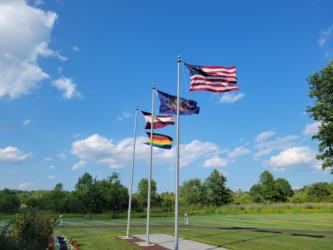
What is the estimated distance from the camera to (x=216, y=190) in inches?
3260

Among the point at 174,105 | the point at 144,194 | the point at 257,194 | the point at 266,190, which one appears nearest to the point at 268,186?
the point at 266,190

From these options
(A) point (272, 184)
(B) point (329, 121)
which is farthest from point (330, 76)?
(A) point (272, 184)

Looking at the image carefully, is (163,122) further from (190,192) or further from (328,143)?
(190,192)

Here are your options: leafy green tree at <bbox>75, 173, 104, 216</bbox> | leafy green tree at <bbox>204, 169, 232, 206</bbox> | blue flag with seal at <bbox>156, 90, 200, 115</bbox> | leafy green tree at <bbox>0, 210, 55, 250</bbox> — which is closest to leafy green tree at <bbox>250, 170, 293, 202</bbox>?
leafy green tree at <bbox>204, 169, 232, 206</bbox>

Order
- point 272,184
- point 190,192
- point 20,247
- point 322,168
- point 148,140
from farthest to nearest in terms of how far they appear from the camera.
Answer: point 272,184 → point 190,192 → point 322,168 → point 148,140 → point 20,247

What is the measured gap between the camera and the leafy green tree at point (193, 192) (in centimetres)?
8262

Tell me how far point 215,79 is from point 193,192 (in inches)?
2814

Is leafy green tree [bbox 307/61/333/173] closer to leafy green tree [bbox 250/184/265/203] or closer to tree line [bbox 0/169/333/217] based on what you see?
tree line [bbox 0/169/333/217]

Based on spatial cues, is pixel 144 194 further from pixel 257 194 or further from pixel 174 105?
pixel 174 105

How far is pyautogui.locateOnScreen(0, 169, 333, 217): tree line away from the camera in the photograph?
5034 centimetres

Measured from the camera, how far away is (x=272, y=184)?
306 ft

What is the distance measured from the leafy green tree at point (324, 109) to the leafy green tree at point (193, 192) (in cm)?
4852

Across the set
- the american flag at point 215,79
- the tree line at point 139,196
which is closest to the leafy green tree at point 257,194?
the tree line at point 139,196

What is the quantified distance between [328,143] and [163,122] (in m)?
25.5
